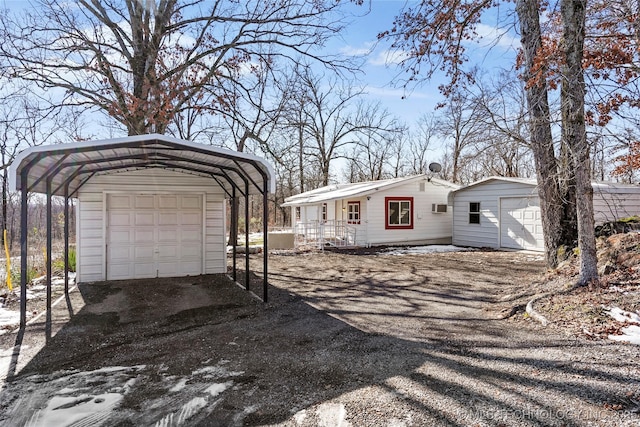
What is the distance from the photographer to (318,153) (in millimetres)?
28859

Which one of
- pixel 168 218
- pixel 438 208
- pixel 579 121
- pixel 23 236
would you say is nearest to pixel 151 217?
pixel 168 218

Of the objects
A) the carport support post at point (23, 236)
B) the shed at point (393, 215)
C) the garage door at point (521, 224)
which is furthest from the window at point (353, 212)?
the carport support post at point (23, 236)

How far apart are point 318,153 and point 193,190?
20.8 m

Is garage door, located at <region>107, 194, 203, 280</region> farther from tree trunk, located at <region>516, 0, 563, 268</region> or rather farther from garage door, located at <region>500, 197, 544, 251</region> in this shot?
garage door, located at <region>500, 197, 544, 251</region>

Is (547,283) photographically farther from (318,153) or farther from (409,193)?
(318,153)

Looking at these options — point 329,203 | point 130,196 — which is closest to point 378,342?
point 130,196

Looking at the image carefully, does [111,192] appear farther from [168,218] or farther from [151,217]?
[168,218]

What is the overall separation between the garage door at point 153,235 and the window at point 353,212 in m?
8.24

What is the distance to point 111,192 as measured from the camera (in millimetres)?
8188

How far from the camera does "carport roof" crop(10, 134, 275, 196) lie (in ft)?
15.6

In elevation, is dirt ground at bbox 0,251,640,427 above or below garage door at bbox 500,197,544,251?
below

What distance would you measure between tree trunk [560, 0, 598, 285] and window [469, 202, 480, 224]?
9370mm

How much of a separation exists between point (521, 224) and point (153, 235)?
1160 centimetres

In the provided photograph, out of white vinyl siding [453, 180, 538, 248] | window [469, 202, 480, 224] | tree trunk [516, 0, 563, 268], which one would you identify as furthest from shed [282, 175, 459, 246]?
tree trunk [516, 0, 563, 268]
